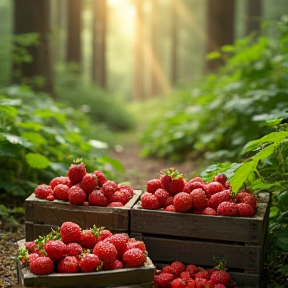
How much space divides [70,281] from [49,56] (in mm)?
Result: 8036

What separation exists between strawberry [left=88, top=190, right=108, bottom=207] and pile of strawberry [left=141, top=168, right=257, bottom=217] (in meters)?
0.30

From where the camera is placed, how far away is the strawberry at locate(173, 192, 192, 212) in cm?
352

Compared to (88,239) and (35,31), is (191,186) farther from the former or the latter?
(35,31)

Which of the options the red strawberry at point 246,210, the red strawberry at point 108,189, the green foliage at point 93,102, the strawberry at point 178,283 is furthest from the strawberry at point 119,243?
the green foliage at point 93,102

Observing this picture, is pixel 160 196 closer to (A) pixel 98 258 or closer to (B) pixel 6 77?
(A) pixel 98 258

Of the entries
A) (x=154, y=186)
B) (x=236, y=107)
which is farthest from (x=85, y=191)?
(x=236, y=107)

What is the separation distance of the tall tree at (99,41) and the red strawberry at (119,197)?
836 inches

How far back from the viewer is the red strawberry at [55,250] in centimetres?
308

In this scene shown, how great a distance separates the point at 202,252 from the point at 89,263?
906 millimetres

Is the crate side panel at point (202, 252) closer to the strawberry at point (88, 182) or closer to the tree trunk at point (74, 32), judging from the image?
the strawberry at point (88, 182)

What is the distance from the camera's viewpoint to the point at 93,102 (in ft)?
53.5

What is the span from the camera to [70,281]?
303 centimetres

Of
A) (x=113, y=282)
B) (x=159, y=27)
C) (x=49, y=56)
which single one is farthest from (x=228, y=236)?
(x=159, y=27)

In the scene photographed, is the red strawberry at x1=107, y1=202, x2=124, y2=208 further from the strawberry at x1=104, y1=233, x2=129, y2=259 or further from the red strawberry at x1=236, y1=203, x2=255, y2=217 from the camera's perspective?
the red strawberry at x1=236, y1=203, x2=255, y2=217
